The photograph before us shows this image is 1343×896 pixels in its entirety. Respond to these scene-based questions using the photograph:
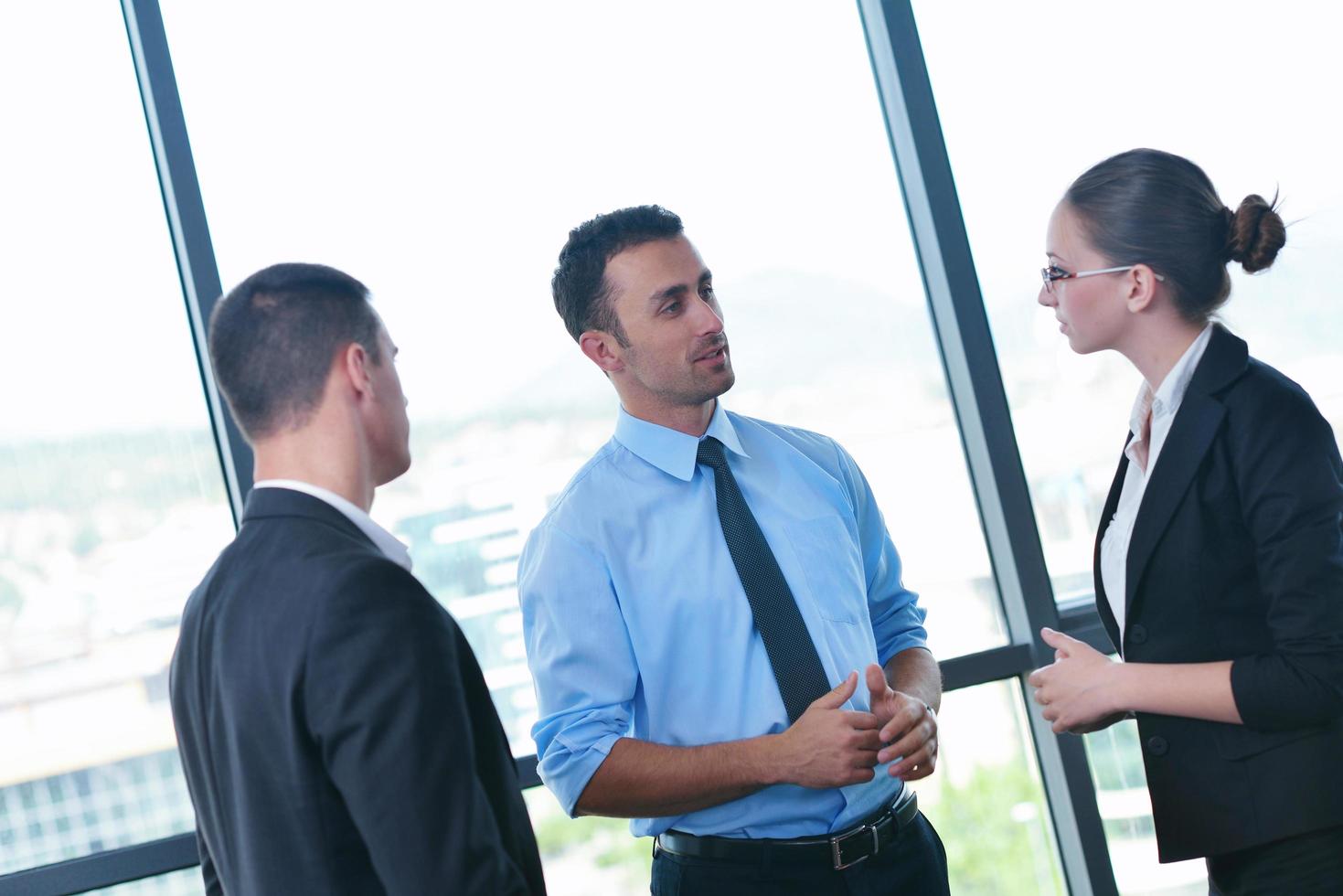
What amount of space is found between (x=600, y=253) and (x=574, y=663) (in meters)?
0.73

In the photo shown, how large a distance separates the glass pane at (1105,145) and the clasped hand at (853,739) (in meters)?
1.37

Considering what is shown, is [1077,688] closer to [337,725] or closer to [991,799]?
[337,725]

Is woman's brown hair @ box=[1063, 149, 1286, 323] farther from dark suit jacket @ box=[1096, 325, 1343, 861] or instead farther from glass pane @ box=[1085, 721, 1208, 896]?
glass pane @ box=[1085, 721, 1208, 896]

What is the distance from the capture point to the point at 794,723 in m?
1.73

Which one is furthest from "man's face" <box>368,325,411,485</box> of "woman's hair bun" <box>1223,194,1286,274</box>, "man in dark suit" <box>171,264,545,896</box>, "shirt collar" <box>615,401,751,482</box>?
"woman's hair bun" <box>1223,194,1286,274</box>

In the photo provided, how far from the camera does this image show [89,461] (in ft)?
7.97

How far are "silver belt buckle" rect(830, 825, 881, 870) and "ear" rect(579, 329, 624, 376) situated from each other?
0.86 metres

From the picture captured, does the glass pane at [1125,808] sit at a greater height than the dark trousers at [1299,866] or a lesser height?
lesser

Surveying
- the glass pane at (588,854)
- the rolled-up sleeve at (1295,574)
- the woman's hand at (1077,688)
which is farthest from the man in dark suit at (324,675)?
the glass pane at (588,854)

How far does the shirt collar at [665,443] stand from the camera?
6.34 feet

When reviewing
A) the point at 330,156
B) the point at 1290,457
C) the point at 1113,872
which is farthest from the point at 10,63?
the point at 1113,872

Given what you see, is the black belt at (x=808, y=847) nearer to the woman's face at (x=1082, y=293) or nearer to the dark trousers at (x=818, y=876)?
the dark trousers at (x=818, y=876)

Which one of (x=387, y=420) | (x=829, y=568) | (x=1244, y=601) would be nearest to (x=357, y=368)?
(x=387, y=420)

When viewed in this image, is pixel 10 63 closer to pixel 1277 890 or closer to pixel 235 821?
pixel 235 821
